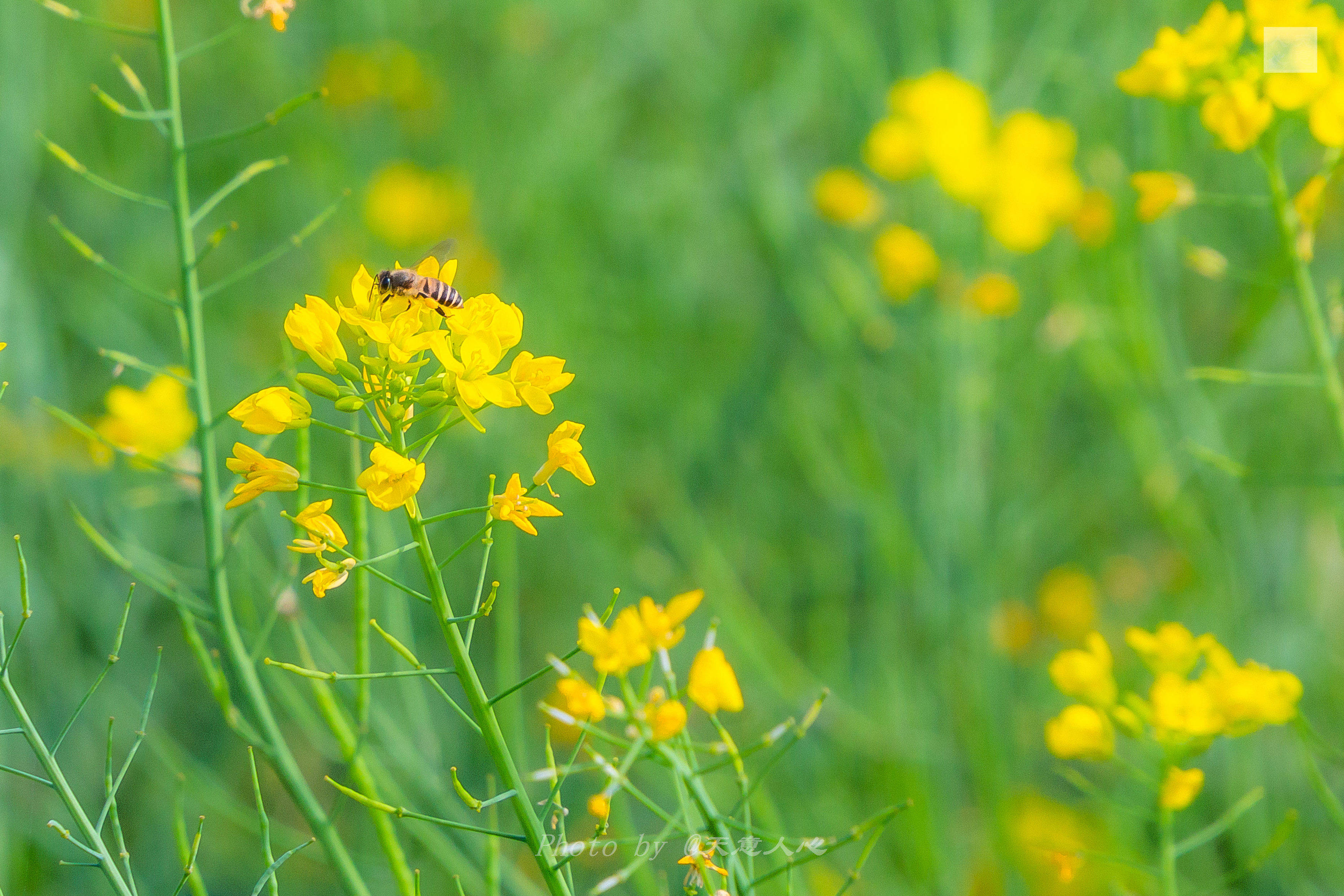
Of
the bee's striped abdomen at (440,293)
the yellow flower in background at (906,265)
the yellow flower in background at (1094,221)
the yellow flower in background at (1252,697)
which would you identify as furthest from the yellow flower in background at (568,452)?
the yellow flower in background at (1094,221)

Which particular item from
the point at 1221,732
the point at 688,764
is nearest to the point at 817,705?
the point at 688,764

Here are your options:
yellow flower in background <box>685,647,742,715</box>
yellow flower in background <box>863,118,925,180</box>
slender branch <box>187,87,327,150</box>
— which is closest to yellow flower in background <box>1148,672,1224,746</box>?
yellow flower in background <box>685,647,742,715</box>

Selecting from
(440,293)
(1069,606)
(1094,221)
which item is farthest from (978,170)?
(440,293)

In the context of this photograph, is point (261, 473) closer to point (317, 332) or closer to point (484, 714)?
point (317, 332)

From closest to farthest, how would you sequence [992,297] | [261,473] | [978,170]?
1. [261,473]
2. [992,297]
3. [978,170]

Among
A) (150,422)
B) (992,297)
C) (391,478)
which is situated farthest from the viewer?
(992,297)

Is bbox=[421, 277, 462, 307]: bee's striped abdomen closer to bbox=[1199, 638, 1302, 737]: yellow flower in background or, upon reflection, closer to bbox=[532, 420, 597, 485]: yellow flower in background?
bbox=[532, 420, 597, 485]: yellow flower in background

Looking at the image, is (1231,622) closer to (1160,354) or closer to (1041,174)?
(1160,354)
